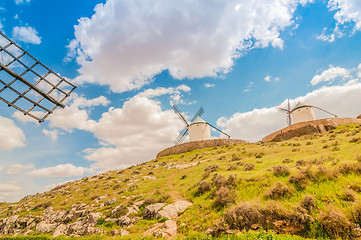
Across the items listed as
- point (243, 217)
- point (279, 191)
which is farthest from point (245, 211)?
point (279, 191)

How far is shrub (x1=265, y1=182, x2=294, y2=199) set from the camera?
9797mm

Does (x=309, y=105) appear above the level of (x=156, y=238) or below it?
above

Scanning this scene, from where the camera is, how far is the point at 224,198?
37.7ft

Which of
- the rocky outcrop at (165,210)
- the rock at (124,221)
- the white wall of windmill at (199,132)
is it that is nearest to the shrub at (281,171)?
the rocky outcrop at (165,210)

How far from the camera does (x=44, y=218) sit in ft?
62.5

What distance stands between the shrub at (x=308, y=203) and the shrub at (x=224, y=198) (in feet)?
12.6

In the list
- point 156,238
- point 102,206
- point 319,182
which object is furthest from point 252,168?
point 102,206

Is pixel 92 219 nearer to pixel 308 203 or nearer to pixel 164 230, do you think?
pixel 164 230

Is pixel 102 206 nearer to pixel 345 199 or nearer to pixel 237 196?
pixel 237 196

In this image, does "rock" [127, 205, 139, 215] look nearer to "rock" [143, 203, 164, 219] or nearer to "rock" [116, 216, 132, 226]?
"rock" [116, 216, 132, 226]

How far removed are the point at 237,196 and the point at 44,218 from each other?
2005cm

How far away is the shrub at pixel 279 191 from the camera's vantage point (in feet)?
32.1

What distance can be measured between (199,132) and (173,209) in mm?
45482

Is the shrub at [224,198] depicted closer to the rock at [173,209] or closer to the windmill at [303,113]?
the rock at [173,209]
